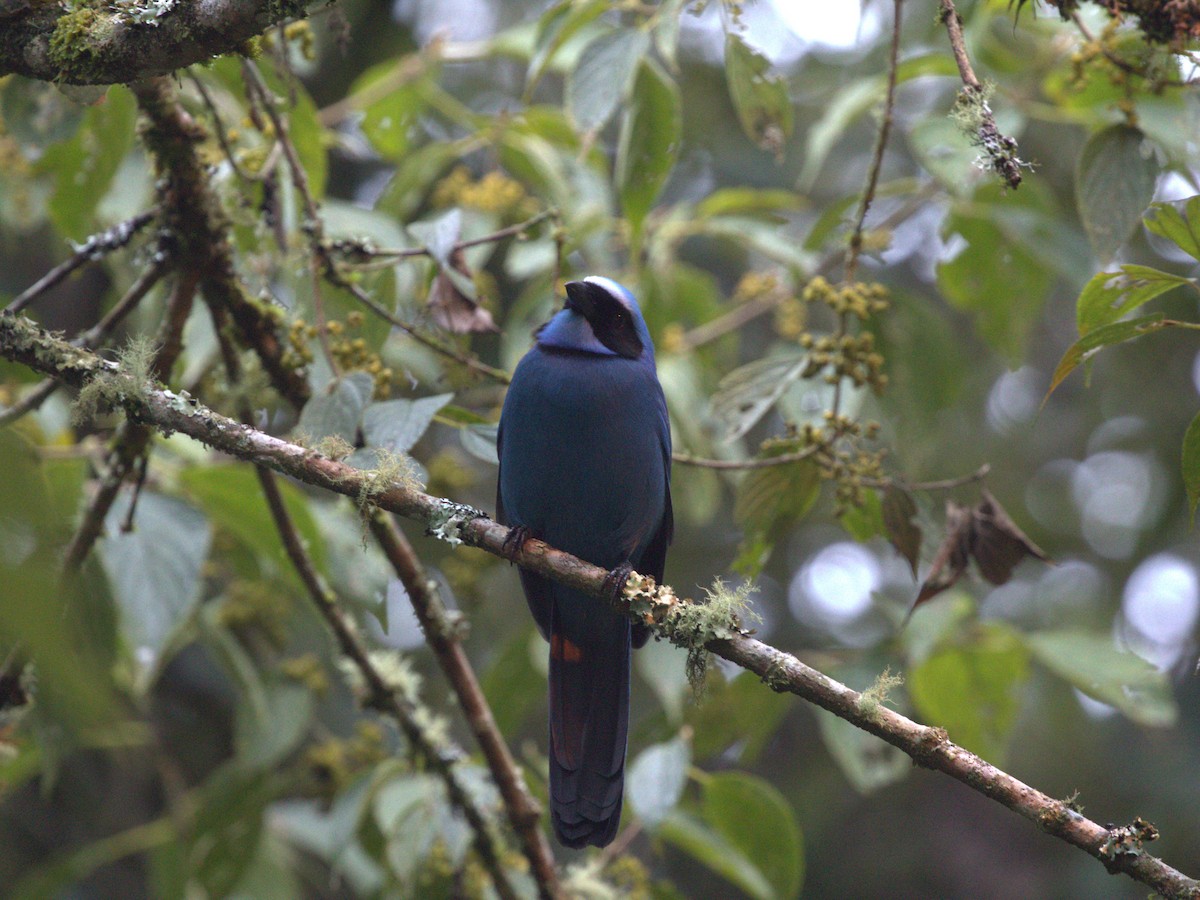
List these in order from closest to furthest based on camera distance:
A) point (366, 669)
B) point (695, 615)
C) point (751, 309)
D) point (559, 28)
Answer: point (695, 615)
point (366, 669)
point (559, 28)
point (751, 309)

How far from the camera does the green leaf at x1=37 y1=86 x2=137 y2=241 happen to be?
10.7ft

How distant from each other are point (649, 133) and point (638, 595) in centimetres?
157

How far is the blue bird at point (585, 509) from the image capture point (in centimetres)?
312

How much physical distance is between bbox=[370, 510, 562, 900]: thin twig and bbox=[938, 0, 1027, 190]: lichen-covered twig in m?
1.82

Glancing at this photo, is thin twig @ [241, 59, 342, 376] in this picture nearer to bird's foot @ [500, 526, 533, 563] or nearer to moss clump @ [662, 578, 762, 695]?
bird's foot @ [500, 526, 533, 563]

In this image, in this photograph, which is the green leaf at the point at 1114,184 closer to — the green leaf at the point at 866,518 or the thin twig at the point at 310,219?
the green leaf at the point at 866,518

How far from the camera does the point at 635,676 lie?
6555 millimetres

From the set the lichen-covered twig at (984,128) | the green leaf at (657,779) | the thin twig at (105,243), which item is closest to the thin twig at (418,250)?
the thin twig at (105,243)

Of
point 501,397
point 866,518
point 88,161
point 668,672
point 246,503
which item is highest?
point 88,161

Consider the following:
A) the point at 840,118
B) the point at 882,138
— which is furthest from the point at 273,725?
the point at 840,118

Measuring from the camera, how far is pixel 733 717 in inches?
150

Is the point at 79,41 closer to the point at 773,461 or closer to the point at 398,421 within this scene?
the point at 398,421

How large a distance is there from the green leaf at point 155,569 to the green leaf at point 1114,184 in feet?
8.87

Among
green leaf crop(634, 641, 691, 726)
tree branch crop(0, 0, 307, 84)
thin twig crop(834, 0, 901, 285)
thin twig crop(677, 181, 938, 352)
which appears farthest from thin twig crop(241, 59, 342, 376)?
thin twig crop(677, 181, 938, 352)
